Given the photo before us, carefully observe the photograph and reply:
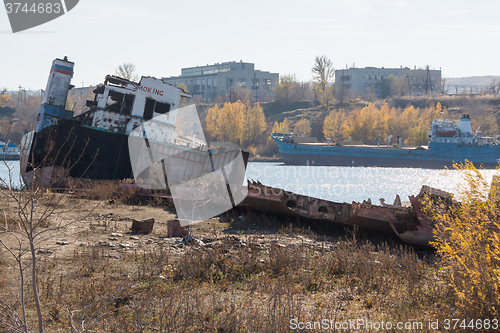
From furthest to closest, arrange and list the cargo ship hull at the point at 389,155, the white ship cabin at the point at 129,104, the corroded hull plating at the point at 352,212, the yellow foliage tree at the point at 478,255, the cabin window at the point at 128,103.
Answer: the cargo ship hull at the point at 389,155 < the cabin window at the point at 128,103 < the white ship cabin at the point at 129,104 < the corroded hull plating at the point at 352,212 < the yellow foliage tree at the point at 478,255

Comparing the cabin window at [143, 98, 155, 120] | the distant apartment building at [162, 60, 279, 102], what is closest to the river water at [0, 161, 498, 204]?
the cabin window at [143, 98, 155, 120]

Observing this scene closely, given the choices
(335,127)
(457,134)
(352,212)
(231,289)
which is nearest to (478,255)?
(231,289)

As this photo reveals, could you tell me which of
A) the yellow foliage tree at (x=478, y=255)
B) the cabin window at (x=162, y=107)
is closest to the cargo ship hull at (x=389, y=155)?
the cabin window at (x=162, y=107)

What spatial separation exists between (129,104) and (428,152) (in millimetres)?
58089

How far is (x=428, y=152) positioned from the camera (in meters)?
66.3

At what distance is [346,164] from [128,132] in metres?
55.8

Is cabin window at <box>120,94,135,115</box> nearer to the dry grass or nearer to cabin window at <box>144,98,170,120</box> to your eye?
cabin window at <box>144,98,170,120</box>

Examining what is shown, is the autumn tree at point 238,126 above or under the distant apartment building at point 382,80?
under

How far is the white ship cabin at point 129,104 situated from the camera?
818 inches

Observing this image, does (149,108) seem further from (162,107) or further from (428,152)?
(428,152)

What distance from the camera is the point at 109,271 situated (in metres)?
6.95

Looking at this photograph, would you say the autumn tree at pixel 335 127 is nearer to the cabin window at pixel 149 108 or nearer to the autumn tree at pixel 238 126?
the autumn tree at pixel 238 126

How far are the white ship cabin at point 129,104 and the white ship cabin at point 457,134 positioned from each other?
183 ft

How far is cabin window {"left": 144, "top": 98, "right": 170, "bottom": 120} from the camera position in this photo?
21659 mm
